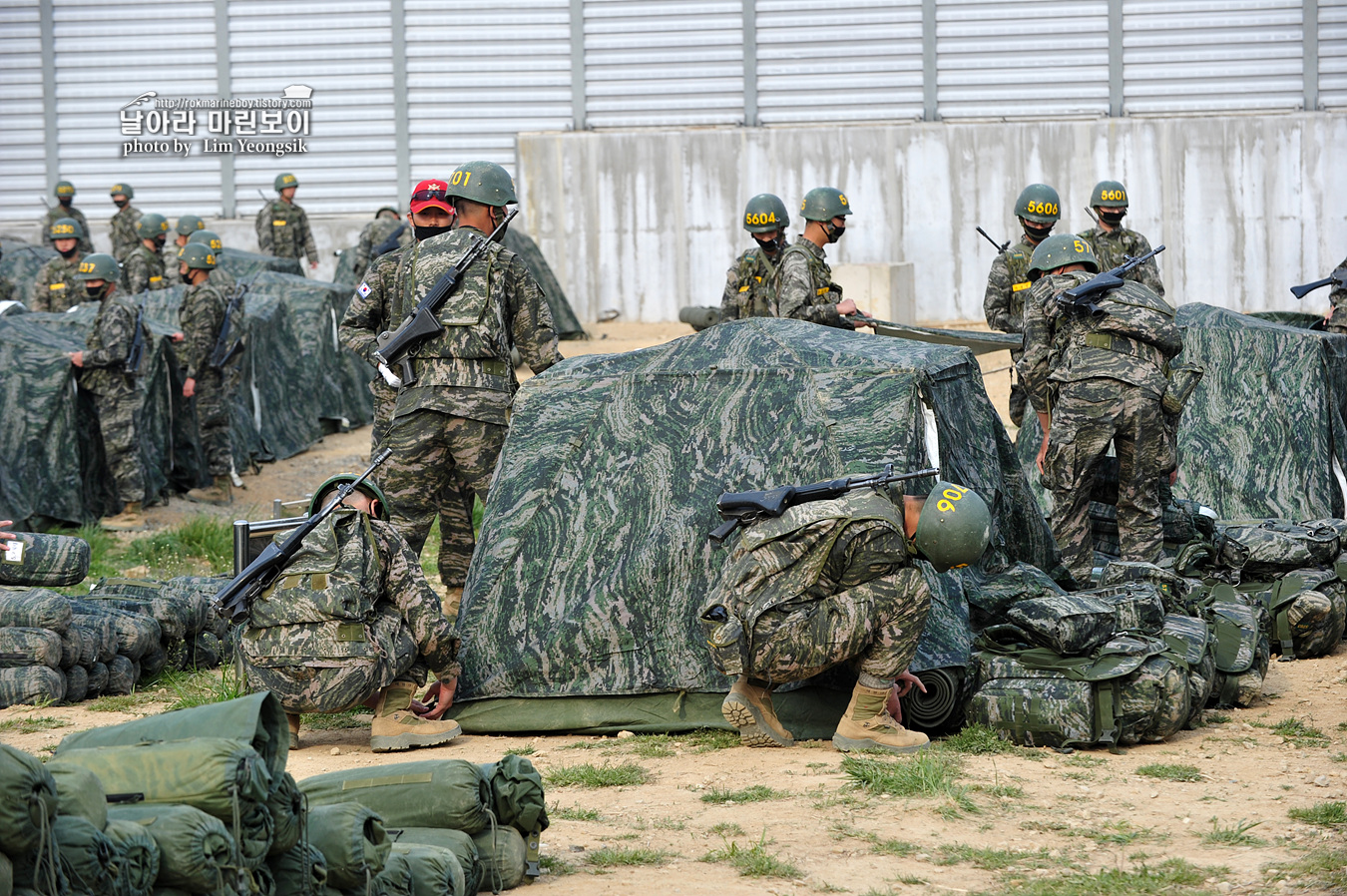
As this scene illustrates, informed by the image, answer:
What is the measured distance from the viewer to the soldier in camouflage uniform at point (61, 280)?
48.8 ft

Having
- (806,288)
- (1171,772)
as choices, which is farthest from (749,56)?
(1171,772)

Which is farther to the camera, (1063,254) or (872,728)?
(1063,254)

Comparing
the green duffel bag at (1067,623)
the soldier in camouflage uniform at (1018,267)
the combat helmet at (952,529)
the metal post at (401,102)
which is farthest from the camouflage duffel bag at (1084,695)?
the metal post at (401,102)

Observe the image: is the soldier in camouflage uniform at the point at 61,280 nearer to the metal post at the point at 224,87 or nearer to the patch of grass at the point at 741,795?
the metal post at the point at 224,87

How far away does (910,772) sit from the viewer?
5.06 metres

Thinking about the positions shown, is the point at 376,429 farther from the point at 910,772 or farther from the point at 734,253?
the point at 734,253

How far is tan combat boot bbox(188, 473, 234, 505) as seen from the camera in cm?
1311

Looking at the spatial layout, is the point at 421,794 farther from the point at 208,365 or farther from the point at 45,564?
the point at 208,365

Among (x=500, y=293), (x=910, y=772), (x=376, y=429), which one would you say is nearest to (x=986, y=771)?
(x=910, y=772)

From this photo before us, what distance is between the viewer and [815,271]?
995 cm

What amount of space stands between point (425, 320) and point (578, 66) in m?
15.4

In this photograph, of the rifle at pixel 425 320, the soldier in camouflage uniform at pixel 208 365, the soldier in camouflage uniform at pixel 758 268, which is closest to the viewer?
the rifle at pixel 425 320

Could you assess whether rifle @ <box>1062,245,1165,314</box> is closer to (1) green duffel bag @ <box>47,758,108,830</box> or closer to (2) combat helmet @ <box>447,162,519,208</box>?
(2) combat helmet @ <box>447,162,519,208</box>

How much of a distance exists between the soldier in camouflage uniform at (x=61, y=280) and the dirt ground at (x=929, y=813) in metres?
9.55
